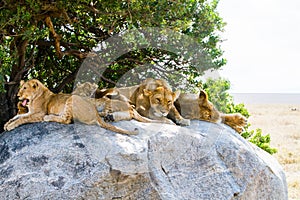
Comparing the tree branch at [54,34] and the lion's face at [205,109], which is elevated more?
the tree branch at [54,34]

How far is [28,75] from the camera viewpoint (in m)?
7.84

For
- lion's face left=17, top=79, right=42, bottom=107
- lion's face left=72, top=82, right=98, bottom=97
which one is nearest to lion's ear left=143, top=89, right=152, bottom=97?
lion's face left=72, top=82, right=98, bottom=97

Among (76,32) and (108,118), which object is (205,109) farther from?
(76,32)

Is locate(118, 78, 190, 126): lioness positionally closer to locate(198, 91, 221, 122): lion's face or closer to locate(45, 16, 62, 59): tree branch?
locate(198, 91, 221, 122): lion's face

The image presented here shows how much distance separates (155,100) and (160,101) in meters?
0.06

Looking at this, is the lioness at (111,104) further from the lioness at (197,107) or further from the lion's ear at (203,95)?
the lion's ear at (203,95)

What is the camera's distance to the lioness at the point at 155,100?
633 cm

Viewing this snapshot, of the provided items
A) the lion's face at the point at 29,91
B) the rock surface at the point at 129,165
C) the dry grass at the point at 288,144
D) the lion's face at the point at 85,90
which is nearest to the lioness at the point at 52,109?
the lion's face at the point at 29,91

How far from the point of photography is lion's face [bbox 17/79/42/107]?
586 centimetres

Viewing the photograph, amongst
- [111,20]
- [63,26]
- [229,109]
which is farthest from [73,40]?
[229,109]

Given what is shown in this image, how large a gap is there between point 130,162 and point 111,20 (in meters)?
2.32

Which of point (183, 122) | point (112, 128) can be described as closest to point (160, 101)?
point (183, 122)

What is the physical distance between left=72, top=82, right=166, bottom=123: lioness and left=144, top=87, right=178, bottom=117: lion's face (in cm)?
17

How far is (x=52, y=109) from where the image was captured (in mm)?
5777
